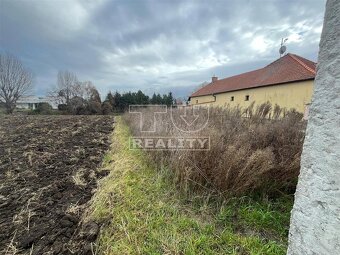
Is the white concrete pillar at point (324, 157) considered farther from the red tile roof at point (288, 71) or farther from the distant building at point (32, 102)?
the distant building at point (32, 102)

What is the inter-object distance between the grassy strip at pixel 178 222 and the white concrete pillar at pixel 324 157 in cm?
81

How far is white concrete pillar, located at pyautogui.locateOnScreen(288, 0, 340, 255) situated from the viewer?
1.04 metres

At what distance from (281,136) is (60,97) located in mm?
44454

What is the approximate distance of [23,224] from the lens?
2.22m

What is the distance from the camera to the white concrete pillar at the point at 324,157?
3.42ft

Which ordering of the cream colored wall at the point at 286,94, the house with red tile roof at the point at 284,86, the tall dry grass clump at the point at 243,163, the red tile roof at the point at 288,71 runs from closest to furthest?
1. the tall dry grass clump at the point at 243,163
2. the cream colored wall at the point at 286,94
3. the house with red tile roof at the point at 284,86
4. the red tile roof at the point at 288,71

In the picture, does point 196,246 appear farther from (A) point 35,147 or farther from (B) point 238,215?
(A) point 35,147

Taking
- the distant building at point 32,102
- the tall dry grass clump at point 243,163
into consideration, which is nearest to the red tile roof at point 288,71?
the tall dry grass clump at point 243,163

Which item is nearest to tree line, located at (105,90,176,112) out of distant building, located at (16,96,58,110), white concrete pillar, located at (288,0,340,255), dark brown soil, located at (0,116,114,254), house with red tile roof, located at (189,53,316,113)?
distant building, located at (16,96,58,110)

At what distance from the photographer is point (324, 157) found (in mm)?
1108

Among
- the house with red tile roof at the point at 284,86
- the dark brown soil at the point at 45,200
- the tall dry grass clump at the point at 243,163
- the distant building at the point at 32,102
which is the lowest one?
the dark brown soil at the point at 45,200

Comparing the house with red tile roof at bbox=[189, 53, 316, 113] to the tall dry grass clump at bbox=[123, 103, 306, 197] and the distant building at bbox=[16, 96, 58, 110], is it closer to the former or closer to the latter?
the tall dry grass clump at bbox=[123, 103, 306, 197]

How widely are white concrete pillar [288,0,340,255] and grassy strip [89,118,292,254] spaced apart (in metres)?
0.81

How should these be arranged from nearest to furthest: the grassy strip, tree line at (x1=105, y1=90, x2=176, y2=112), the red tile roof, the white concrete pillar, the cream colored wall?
the white concrete pillar < the grassy strip < the cream colored wall < the red tile roof < tree line at (x1=105, y1=90, x2=176, y2=112)
